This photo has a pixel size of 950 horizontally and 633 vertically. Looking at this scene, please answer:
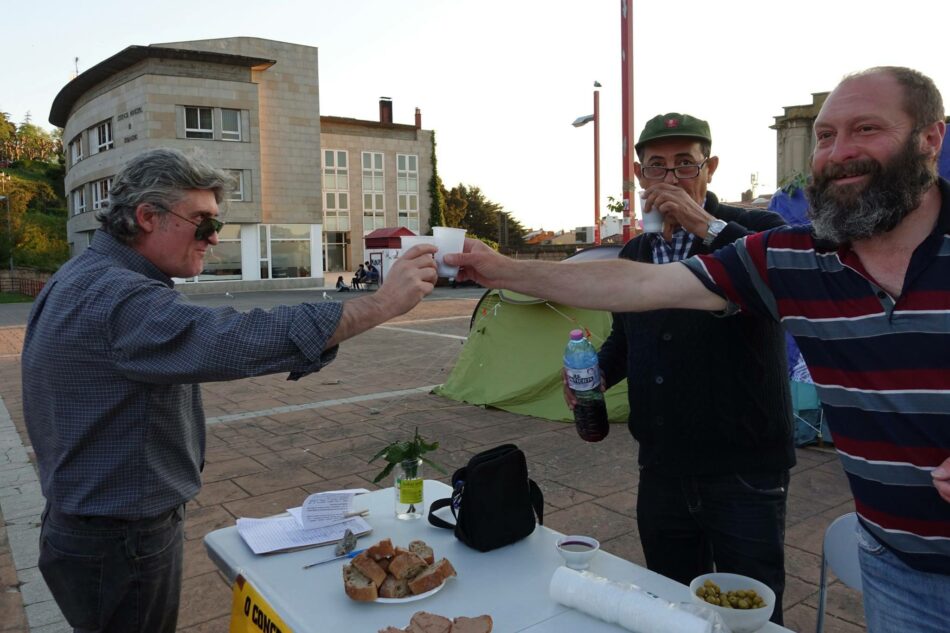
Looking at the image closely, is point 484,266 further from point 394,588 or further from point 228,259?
point 228,259

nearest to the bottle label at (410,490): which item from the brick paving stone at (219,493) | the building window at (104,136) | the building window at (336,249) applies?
the brick paving stone at (219,493)

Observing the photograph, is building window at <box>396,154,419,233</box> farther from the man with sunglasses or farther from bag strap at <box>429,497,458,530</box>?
the man with sunglasses

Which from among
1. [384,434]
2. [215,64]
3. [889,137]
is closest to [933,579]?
[889,137]

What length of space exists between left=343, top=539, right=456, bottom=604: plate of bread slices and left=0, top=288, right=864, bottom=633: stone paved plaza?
1.80 meters

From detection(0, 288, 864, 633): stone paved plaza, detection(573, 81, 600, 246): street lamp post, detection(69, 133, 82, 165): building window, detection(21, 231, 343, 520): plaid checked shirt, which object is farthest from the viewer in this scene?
detection(69, 133, 82, 165): building window

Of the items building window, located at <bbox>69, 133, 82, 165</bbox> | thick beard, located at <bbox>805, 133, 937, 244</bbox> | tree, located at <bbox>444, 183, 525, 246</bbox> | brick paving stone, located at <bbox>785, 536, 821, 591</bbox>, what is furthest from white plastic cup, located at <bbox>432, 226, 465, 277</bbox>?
tree, located at <bbox>444, 183, 525, 246</bbox>

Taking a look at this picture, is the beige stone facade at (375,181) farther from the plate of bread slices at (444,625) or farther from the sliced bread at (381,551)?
the plate of bread slices at (444,625)

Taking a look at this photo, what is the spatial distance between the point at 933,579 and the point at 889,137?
970mm

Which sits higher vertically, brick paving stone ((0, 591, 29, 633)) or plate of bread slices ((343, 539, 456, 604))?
plate of bread slices ((343, 539, 456, 604))

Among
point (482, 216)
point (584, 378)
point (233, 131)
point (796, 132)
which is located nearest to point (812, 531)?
point (584, 378)

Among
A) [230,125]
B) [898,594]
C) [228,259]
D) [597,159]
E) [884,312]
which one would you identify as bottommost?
[898,594]

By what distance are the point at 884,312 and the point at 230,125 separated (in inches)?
1350

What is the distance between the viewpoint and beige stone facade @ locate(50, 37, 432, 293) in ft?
101

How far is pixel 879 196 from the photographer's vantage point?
152 centimetres
